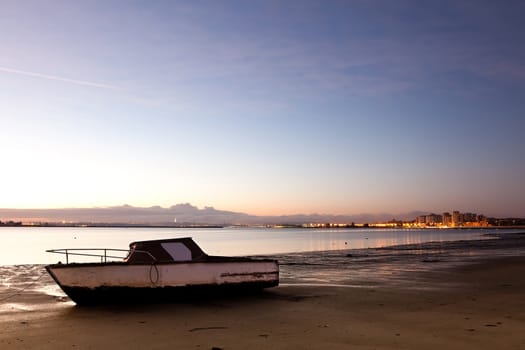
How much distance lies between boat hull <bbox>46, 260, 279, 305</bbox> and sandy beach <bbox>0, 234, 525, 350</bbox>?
1.50ft

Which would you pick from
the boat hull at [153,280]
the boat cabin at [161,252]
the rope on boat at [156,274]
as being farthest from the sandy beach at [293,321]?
the boat cabin at [161,252]

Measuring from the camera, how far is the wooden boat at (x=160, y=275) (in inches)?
545

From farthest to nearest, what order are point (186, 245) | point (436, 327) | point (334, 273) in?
point (334, 273)
point (186, 245)
point (436, 327)

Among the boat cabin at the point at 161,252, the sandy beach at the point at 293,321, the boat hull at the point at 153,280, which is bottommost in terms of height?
the sandy beach at the point at 293,321

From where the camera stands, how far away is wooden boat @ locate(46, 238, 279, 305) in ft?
45.4

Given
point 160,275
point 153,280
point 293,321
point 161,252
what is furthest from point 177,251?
point 293,321

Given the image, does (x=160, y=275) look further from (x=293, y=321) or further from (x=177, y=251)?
(x=293, y=321)

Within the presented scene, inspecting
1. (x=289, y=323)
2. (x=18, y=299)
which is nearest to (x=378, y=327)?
(x=289, y=323)

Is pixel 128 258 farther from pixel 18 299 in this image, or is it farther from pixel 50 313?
pixel 18 299

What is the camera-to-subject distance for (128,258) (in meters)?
15.3

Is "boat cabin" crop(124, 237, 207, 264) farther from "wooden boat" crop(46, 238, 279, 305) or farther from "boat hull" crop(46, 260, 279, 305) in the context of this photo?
"boat hull" crop(46, 260, 279, 305)

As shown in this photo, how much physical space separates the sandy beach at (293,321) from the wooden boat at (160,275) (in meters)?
0.47

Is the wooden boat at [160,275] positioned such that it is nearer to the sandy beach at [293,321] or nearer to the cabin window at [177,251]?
the cabin window at [177,251]

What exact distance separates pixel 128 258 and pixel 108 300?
5.41 ft
